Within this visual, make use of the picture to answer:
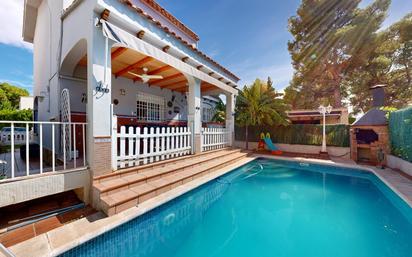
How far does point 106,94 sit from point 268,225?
5084mm

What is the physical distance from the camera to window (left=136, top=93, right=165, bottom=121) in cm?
935

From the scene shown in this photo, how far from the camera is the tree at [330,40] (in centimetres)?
1292

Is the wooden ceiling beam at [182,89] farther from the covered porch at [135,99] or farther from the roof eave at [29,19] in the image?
the roof eave at [29,19]

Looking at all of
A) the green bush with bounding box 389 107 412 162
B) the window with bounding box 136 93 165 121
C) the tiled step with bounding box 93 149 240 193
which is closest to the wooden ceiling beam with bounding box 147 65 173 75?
the window with bounding box 136 93 165 121

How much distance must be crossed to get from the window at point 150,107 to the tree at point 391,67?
17.1m

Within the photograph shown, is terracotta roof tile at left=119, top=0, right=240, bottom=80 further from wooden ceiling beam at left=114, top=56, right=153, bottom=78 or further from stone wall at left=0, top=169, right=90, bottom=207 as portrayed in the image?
stone wall at left=0, top=169, right=90, bottom=207

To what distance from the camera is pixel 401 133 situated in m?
7.13

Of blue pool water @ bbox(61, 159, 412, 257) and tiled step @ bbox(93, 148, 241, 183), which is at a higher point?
Result: tiled step @ bbox(93, 148, 241, 183)

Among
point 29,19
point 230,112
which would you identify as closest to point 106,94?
point 230,112

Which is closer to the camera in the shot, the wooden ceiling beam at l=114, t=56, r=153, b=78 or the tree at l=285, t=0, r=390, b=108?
the wooden ceiling beam at l=114, t=56, r=153, b=78

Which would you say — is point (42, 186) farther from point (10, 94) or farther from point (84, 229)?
point (10, 94)

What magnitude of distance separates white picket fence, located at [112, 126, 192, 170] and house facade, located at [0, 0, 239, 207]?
0.11ft

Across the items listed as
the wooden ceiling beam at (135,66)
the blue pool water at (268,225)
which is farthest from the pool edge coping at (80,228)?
the wooden ceiling beam at (135,66)

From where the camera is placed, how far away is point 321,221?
391 centimetres
